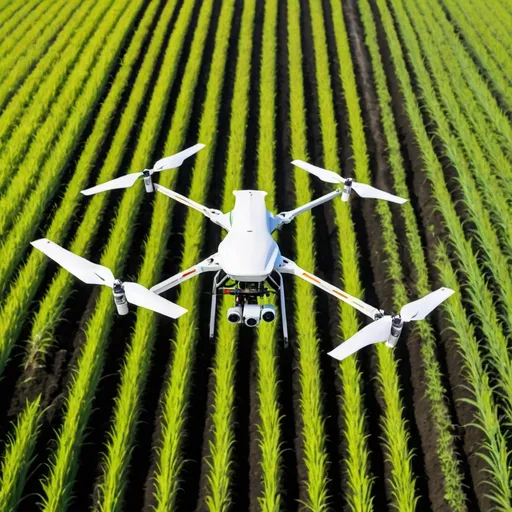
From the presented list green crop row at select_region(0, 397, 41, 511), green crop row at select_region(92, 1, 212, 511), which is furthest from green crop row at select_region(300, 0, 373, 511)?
green crop row at select_region(0, 397, 41, 511)

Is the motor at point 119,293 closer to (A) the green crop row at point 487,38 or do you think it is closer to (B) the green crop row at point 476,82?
(B) the green crop row at point 476,82

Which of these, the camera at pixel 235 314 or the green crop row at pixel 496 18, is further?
the green crop row at pixel 496 18

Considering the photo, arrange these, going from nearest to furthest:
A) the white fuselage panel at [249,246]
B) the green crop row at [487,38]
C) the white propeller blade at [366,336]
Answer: the white propeller blade at [366,336]
the white fuselage panel at [249,246]
the green crop row at [487,38]

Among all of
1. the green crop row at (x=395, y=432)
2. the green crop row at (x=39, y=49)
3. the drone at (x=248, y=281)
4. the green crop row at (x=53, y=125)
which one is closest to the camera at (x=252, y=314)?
the drone at (x=248, y=281)

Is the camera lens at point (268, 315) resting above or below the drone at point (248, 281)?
below

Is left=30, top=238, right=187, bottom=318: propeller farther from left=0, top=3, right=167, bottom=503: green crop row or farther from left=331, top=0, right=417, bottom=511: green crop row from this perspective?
left=331, top=0, right=417, bottom=511: green crop row

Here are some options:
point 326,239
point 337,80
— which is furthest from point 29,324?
point 337,80

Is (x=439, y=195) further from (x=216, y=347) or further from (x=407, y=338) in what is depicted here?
(x=216, y=347)

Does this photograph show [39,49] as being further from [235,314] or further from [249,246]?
[235,314]
